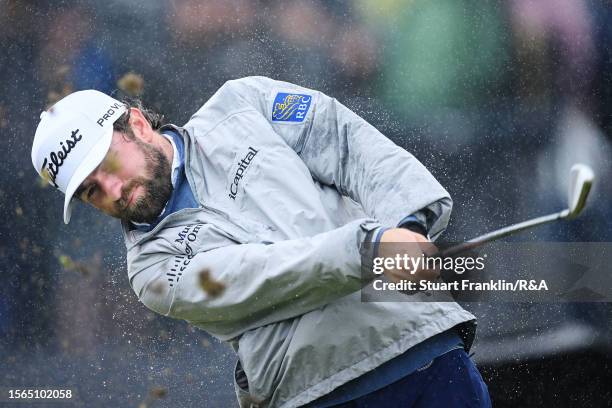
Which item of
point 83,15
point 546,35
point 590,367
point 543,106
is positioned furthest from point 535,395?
point 83,15

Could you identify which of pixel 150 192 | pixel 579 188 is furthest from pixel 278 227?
pixel 579 188

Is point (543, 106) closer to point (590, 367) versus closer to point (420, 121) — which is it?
point (420, 121)

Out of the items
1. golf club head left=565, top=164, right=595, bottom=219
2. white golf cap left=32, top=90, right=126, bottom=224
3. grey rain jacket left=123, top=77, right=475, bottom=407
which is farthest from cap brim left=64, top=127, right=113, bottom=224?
golf club head left=565, top=164, right=595, bottom=219

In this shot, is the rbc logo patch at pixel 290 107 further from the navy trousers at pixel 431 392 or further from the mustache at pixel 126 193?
the navy trousers at pixel 431 392

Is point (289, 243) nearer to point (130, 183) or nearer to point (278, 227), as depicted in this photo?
point (278, 227)

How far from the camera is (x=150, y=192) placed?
1577 millimetres

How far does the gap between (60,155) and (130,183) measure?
147 mm

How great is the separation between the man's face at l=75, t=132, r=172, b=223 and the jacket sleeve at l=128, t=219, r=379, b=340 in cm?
7

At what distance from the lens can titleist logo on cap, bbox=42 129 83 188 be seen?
5.26 feet

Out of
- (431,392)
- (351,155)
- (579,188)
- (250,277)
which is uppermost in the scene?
(579,188)

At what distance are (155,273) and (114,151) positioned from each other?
23 cm

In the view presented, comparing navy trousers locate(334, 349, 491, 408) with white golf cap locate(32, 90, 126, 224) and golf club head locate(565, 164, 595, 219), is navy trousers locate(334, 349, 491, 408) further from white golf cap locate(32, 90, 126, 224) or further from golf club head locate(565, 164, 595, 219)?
white golf cap locate(32, 90, 126, 224)

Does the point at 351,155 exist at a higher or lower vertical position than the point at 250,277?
higher

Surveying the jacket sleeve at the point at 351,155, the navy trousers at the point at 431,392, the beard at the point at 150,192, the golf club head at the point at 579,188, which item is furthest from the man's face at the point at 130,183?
the golf club head at the point at 579,188
